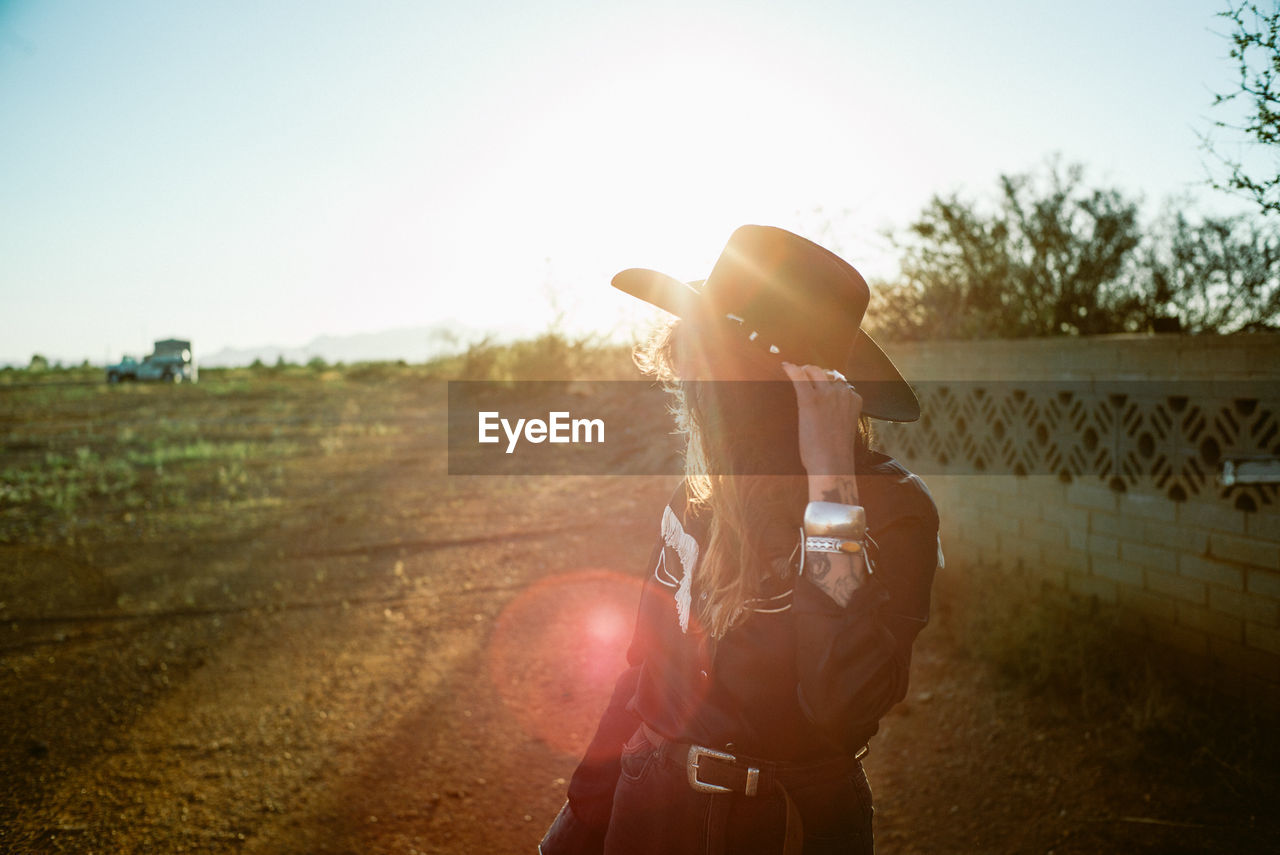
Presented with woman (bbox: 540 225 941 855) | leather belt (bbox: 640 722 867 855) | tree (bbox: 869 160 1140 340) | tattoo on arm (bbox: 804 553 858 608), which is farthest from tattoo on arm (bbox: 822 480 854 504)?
tree (bbox: 869 160 1140 340)

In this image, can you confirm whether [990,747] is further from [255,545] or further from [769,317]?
[255,545]

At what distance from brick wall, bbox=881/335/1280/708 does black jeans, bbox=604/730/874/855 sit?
301 cm

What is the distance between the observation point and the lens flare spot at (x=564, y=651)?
15.8 ft

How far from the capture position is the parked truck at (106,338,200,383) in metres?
44.0

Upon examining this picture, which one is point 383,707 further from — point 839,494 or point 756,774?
point 839,494

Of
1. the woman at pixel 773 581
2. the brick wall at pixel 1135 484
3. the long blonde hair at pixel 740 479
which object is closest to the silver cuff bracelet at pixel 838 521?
the woman at pixel 773 581

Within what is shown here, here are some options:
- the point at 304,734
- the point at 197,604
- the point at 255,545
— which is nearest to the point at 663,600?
the point at 304,734

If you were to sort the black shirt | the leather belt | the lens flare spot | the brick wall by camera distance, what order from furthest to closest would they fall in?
the lens flare spot
the brick wall
the leather belt
the black shirt

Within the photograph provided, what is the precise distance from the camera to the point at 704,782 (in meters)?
1.90

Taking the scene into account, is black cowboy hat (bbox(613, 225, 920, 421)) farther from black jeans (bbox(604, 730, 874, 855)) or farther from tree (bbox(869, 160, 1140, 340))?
tree (bbox(869, 160, 1140, 340))

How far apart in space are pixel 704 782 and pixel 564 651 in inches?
153

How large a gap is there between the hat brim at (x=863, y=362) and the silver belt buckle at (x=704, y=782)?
873 millimetres

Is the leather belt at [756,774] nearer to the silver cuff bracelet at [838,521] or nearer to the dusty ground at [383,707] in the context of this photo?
the silver cuff bracelet at [838,521]

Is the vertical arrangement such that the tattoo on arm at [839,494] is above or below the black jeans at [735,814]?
above
